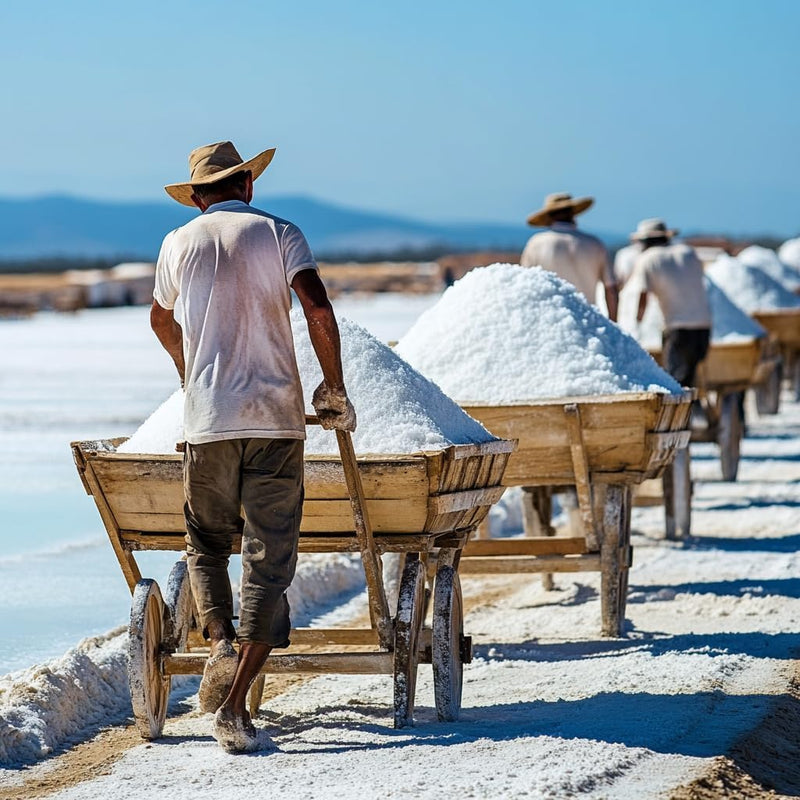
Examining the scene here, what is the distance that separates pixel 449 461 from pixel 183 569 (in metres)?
0.93

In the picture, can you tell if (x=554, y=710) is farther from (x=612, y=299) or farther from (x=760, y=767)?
(x=612, y=299)

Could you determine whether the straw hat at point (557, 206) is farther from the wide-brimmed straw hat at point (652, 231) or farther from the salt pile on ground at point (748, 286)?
the salt pile on ground at point (748, 286)

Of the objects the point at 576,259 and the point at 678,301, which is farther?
the point at 678,301

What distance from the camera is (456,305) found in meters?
6.62

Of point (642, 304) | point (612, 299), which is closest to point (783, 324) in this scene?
point (642, 304)

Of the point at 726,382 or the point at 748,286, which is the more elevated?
the point at 748,286

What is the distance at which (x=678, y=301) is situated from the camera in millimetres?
10039

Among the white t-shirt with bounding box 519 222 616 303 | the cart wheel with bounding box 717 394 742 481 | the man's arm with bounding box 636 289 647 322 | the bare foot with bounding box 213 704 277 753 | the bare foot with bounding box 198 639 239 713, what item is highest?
the white t-shirt with bounding box 519 222 616 303

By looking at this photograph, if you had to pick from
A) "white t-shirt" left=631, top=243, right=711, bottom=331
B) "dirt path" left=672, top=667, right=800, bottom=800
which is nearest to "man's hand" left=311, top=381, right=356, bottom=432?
"dirt path" left=672, top=667, right=800, bottom=800

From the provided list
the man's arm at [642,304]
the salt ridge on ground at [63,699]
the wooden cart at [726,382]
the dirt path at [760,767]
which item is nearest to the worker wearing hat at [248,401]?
the salt ridge on ground at [63,699]

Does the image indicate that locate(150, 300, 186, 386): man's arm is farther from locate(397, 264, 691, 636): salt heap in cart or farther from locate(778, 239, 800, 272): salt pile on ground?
locate(778, 239, 800, 272): salt pile on ground

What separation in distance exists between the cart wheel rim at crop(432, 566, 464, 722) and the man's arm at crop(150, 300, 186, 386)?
1.03 m

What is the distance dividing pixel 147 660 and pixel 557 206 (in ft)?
16.1

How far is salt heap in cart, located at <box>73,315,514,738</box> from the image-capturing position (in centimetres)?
445
